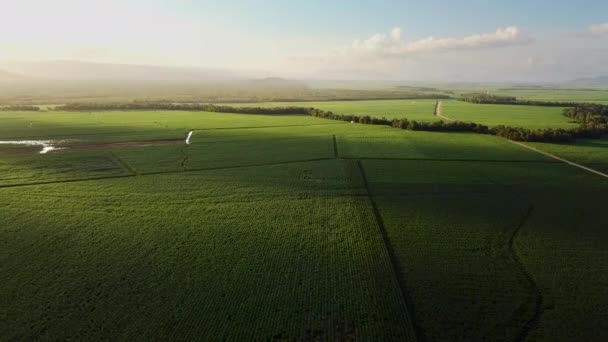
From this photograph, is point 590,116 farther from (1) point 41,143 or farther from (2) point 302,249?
(1) point 41,143

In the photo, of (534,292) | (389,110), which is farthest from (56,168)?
(389,110)

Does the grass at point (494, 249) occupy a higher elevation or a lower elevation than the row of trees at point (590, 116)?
lower

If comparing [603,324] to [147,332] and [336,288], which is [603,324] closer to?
[336,288]

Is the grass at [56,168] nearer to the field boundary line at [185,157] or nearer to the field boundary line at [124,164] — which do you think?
the field boundary line at [124,164]

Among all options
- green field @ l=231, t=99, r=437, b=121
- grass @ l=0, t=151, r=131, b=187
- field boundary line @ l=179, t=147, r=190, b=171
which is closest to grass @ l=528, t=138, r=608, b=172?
green field @ l=231, t=99, r=437, b=121

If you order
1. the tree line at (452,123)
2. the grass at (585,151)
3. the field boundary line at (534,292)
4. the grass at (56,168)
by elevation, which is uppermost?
the tree line at (452,123)

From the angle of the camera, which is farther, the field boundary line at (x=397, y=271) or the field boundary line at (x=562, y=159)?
the field boundary line at (x=562, y=159)

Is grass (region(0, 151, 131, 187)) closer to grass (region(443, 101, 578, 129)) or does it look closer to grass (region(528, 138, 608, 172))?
grass (region(528, 138, 608, 172))

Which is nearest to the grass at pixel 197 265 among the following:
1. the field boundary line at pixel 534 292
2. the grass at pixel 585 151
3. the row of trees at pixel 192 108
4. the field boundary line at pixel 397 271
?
the field boundary line at pixel 397 271

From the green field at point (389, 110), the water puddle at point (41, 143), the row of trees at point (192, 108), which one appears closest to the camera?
the water puddle at point (41, 143)
